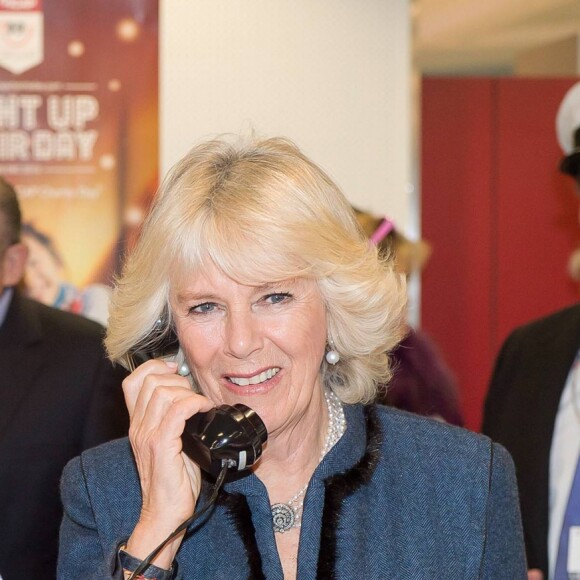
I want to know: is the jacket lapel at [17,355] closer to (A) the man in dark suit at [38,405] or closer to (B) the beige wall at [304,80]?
(A) the man in dark suit at [38,405]

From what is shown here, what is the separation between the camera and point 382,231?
3.79 m

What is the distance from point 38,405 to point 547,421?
1.58 m

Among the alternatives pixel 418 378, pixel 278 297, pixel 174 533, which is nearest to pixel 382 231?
pixel 418 378

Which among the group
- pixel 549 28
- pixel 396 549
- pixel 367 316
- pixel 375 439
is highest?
pixel 549 28

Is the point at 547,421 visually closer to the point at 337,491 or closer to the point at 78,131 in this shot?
the point at 337,491

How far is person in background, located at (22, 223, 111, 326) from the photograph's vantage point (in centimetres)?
431

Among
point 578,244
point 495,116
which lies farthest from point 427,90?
point 578,244

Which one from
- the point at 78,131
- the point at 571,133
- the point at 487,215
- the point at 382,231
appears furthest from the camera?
the point at 487,215

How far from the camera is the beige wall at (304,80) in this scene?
4383mm

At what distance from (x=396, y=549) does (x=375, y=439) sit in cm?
27

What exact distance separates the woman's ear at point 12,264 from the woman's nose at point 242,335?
1.53 m

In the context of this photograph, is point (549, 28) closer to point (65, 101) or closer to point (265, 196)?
point (65, 101)

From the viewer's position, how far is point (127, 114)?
170 inches

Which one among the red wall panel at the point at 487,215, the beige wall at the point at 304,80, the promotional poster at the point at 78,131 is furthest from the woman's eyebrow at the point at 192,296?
the red wall panel at the point at 487,215
